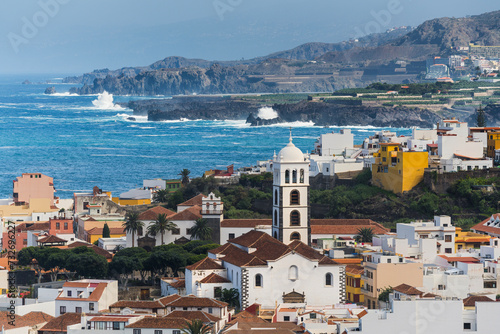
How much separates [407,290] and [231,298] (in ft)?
19.5

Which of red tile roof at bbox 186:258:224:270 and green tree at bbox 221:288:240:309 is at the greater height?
red tile roof at bbox 186:258:224:270

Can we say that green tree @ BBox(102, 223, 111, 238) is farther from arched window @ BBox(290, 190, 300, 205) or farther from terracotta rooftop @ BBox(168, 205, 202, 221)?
arched window @ BBox(290, 190, 300, 205)

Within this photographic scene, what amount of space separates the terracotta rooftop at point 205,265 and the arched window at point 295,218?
3805 millimetres

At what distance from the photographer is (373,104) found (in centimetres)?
16225

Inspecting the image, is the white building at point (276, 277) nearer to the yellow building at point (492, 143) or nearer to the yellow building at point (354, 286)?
the yellow building at point (354, 286)

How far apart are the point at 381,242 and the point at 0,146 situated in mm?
86868

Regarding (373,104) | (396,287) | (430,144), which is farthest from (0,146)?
(396,287)

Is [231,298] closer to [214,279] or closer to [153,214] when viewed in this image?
[214,279]

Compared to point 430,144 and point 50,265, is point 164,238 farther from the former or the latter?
point 430,144

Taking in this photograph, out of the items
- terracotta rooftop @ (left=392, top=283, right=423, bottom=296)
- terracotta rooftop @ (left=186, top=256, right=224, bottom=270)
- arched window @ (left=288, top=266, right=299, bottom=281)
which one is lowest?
terracotta rooftop @ (left=392, top=283, right=423, bottom=296)

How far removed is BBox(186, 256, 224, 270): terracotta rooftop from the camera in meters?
40.8

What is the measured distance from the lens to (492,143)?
65.4 meters

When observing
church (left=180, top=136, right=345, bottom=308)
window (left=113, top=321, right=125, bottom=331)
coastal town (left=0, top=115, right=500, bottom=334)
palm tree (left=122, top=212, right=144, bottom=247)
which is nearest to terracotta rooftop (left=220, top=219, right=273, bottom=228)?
coastal town (left=0, top=115, right=500, bottom=334)

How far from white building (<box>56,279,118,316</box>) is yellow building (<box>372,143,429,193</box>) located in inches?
971
